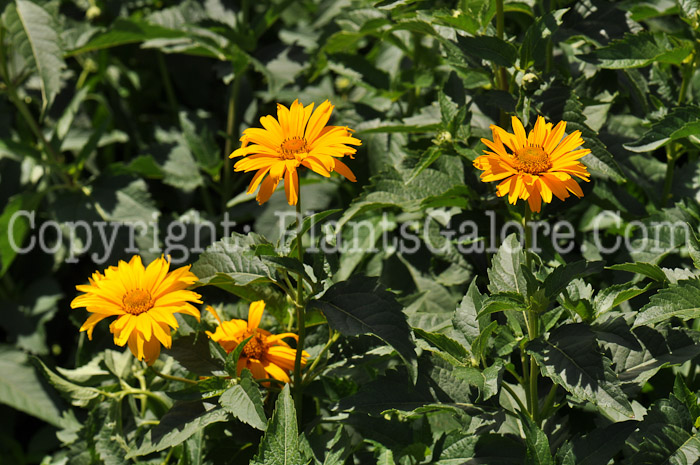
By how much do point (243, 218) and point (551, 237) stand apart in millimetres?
864

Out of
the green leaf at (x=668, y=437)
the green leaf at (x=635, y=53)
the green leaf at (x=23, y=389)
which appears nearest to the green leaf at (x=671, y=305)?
the green leaf at (x=668, y=437)

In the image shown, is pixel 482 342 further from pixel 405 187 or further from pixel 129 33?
pixel 129 33

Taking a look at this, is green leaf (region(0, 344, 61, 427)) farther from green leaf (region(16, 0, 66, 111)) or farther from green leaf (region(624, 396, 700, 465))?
green leaf (region(624, 396, 700, 465))

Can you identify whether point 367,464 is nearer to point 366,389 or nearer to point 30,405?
point 366,389

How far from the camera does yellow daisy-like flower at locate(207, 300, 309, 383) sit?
133cm

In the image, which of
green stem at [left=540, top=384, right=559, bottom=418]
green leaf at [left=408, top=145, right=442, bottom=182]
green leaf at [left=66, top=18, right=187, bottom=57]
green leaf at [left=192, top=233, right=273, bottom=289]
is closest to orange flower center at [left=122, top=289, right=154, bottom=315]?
green leaf at [left=192, top=233, right=273, bottom=289]

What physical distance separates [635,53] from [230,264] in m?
0.89

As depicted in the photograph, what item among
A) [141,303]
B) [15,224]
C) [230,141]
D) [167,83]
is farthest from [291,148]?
[167,83]

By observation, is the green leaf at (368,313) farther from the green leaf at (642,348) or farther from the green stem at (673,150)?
the green stem at (673,150)

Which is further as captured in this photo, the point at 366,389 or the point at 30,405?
the point at 30,405

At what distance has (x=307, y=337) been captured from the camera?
1.49 meters

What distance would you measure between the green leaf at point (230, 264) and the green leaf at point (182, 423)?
219 mm

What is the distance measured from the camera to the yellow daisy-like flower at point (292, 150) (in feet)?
3.73

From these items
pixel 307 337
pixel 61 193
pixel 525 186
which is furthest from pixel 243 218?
Answer: pixel 525 186
